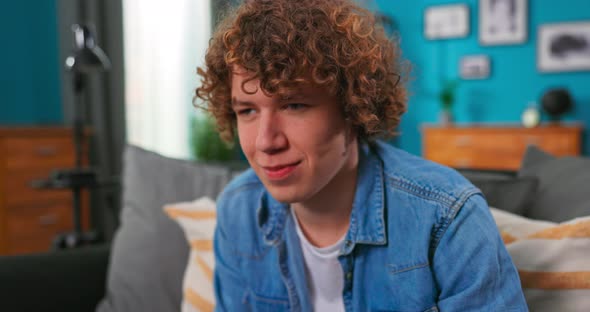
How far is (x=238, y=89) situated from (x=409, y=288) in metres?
0.45

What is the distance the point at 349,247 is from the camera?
983mm

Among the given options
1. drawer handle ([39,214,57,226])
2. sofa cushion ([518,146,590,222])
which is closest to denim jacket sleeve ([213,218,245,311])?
sofa cushion ([518,146,590,222])

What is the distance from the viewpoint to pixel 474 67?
5117 millimetres

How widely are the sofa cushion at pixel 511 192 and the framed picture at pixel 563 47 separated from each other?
13.4ft

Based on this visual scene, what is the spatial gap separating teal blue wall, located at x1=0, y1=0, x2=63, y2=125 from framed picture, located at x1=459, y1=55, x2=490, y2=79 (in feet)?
12.0

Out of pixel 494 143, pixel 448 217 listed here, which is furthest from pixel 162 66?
pixel 448 217

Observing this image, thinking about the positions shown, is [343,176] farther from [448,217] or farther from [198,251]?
[198,251]

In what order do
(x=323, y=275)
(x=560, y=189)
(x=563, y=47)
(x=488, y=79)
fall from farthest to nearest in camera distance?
(x=488, y=79) → (x=563, y=47) → (x=560, y=189) → (x=323, y=275)

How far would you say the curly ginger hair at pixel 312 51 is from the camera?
85 centimetres

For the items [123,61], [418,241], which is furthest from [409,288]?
[123,61]

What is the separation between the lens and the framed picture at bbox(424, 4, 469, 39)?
512 centimetres

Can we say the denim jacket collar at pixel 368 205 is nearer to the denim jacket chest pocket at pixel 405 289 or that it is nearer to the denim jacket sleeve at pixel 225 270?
the denim jacket chest pocket at pixel 405 289

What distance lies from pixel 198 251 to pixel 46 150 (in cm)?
263

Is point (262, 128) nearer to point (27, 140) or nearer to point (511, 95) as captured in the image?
point (27, 140)
